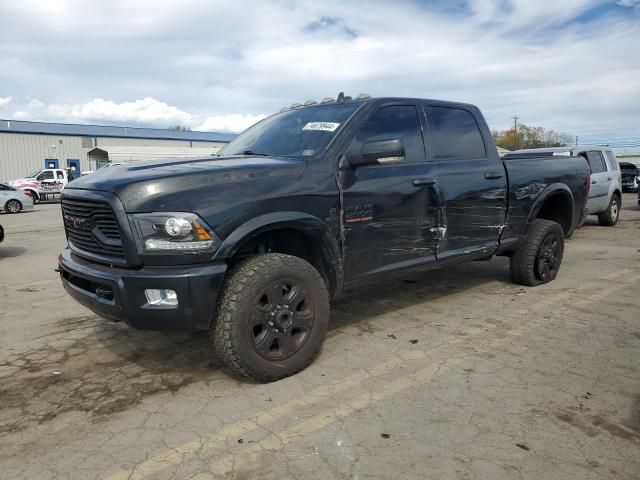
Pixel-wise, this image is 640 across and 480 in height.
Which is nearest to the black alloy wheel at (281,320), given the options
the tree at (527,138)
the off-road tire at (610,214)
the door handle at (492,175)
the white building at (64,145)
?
the door handle at (492,175)

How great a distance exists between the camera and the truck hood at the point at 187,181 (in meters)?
2.89

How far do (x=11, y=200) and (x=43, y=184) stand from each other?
354 inches

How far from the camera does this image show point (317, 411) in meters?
2.92

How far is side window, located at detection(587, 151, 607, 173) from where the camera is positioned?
36.1 ft

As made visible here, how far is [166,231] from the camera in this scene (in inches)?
113

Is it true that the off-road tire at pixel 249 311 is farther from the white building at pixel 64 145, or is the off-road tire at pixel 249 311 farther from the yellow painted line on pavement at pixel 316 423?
the white building at pixel 64 145

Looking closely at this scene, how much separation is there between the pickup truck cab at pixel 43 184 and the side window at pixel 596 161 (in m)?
26.7

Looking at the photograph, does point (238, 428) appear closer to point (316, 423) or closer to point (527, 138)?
point (316, 423)

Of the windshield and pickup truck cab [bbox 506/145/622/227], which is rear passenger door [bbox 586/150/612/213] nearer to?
pickup truck cab [bbox 506/145/622/227]

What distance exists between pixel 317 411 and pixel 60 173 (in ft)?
101

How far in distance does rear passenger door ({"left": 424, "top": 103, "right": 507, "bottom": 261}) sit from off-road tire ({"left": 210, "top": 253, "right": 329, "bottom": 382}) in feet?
5.35

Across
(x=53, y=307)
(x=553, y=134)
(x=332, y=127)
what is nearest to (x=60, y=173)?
(x=53, y=307)

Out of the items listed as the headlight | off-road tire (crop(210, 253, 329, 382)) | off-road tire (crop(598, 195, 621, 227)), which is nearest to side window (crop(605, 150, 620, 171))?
off-road tire (crop(598, 195, 621, 227))

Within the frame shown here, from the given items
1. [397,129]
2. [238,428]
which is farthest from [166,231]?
[397,129]
